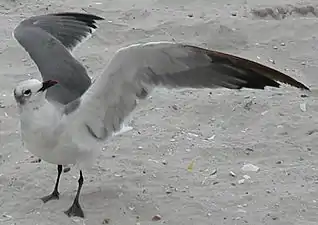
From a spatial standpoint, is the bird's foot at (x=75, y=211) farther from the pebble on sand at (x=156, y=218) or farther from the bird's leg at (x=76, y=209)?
the pebble on sand at (x=156, y=218)

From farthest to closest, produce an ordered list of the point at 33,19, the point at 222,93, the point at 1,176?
1. the point at 222,93
2. the point at 33,19
3. the point at 1,176

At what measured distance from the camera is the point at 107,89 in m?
3.89

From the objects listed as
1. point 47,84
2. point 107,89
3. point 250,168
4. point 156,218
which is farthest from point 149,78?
point 250,168

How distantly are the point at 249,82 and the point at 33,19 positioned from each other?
1770mm

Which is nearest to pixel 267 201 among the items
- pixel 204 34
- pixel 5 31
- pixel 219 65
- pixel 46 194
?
pixel 219 65

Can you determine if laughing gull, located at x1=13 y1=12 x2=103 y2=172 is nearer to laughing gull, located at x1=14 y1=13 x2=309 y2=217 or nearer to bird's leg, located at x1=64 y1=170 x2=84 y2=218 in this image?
laughing gull, located at x1=14 y1=13 x2=309 y2=217

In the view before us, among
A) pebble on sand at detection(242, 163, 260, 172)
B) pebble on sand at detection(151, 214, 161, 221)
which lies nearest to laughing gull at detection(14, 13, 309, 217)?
pebble on sand at detection(151, 214, 161, 221)

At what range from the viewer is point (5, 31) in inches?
258

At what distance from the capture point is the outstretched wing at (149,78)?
3676mm

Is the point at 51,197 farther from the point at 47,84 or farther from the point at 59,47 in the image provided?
the point at 59,47

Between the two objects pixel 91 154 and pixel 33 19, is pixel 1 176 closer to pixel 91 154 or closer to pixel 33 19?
pixel 91 154

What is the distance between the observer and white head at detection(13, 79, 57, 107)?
12.6ft

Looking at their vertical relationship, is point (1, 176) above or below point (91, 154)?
below

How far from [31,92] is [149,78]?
1.80 ft
